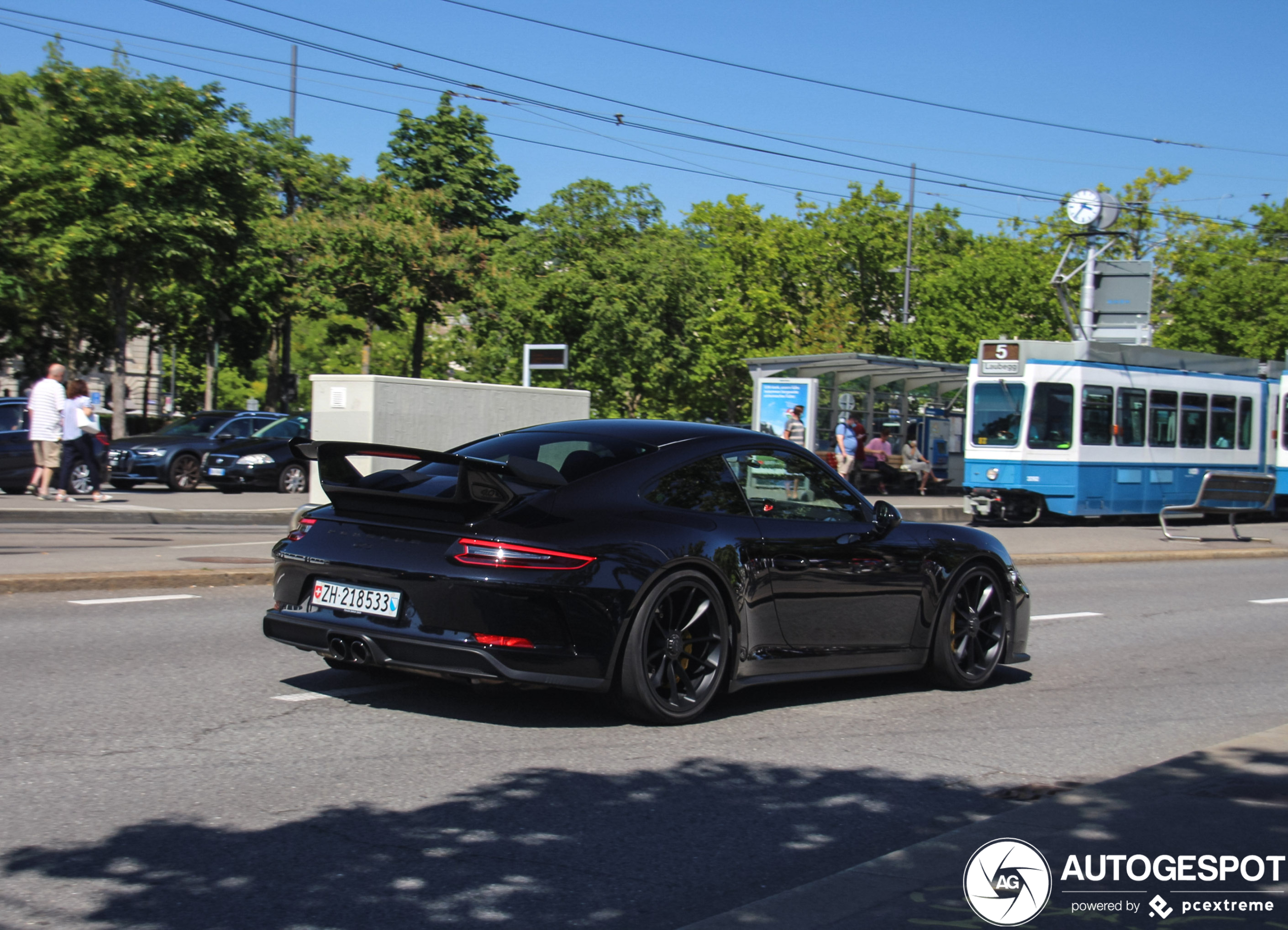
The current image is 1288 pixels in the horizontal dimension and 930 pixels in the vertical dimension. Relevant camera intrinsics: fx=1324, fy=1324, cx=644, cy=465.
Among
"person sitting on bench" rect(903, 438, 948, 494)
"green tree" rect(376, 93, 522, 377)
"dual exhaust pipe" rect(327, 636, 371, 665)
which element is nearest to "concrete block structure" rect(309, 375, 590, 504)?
"dual exhaust pipe" rect(327, 636, 371, 665)

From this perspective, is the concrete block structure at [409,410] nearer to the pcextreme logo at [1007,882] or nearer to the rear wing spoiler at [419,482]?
the rear wing spoiler at [419,482]

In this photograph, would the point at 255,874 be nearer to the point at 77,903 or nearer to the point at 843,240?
the point at 77,903

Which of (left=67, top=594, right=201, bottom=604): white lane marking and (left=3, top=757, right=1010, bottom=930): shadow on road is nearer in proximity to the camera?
(left=3, top=757, right=1010, bottom=930): shadow on road

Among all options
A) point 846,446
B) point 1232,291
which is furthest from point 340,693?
point 1232,291

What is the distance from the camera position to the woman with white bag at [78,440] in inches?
762

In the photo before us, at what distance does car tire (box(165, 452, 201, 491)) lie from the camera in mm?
25031

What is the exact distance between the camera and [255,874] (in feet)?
12.3

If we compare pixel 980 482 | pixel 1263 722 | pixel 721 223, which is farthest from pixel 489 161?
pixel 1263 722

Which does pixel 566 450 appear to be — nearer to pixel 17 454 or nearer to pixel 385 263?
pixel 17 454

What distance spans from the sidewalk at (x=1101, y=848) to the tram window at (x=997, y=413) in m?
19.4

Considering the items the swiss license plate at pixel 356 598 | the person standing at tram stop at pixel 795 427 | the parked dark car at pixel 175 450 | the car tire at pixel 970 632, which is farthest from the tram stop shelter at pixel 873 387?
the swiss license plate at pixel 356 598

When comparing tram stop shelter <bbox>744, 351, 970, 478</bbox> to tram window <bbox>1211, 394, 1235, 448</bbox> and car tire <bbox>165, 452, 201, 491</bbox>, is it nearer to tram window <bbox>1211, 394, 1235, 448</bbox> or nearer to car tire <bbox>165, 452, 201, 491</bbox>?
tram window <bbox>1211, 394, 1235, 448</bbox>

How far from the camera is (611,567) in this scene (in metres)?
5.52

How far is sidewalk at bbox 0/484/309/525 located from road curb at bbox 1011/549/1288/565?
10088 millimetres
